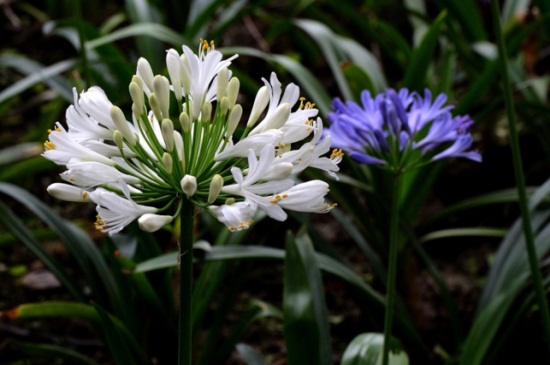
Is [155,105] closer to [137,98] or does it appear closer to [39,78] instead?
[137,98]

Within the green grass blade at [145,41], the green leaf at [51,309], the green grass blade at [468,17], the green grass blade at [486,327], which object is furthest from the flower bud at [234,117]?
the green grass blade at [468,17]

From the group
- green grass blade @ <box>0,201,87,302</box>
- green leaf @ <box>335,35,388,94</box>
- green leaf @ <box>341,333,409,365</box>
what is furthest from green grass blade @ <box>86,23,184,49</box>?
green leaf @ <box>341,333,409,365</box>

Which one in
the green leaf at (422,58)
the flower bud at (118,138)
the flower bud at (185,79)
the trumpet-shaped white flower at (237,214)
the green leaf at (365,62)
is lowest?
the trumpet-shaped white flower at (237,214)

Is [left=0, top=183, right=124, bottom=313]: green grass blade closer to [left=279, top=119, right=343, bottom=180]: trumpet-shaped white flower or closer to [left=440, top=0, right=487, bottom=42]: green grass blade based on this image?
[left=279, top=119, right=343, bottom=180]: trumpet-shaped white flower

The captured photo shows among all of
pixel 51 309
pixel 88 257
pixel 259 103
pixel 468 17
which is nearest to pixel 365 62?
pixel 468 17

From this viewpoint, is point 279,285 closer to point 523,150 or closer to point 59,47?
point 523,150

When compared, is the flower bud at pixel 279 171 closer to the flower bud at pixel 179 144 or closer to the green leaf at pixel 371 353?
the flower bud at pixel 179 144

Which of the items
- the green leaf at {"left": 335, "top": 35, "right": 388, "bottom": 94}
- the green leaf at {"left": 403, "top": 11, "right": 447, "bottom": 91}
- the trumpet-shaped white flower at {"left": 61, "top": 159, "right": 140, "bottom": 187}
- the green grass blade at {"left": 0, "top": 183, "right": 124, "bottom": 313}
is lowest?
the trumpet-shaped white flower at {"left": 61, "top": 159, "right": 140, "bottom": 187}

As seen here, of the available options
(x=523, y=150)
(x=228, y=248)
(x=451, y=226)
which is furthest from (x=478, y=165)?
(x=228, y=248)
